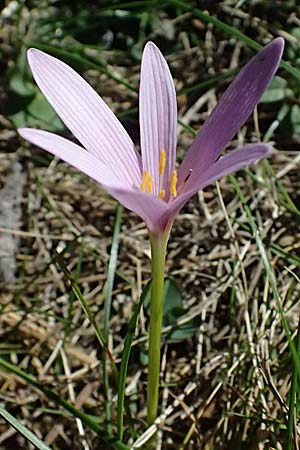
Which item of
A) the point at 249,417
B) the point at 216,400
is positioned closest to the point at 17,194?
the point at 216,400

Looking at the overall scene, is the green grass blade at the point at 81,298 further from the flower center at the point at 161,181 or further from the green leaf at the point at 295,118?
the green leaf at the point at 295,118

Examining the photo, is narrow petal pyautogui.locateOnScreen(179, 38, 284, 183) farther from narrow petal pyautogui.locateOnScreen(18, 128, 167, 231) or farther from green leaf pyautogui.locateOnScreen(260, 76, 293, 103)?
green leaf pyautogui.locateOnScreen(260, 76, 293, 103)

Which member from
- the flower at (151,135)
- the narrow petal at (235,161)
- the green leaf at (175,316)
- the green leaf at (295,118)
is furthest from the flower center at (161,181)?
the green leaf at (295,118)

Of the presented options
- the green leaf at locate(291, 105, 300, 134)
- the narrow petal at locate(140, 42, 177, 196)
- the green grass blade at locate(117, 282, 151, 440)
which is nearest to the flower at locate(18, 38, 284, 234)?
the narrow petal at locate(140, 42, 177, 196)

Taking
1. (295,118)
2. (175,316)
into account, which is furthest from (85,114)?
(295,118)

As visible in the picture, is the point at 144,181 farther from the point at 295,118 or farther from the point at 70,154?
the point at 295,118

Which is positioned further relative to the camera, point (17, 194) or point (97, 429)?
point (17, 194)

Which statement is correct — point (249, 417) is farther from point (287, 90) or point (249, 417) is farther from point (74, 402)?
point (287, 90)
